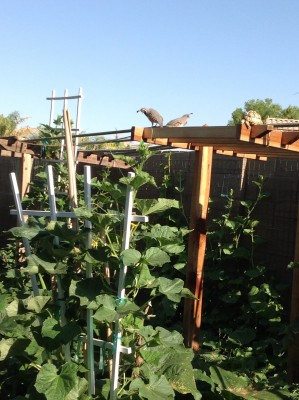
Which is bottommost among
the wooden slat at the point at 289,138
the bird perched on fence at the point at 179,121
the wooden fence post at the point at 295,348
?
the wooden fence post at the point at 295,348

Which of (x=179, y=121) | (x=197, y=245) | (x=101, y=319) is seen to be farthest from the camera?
(x=179, y=121)

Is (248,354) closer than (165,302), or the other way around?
(248,354)

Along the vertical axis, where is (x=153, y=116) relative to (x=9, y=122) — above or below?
below

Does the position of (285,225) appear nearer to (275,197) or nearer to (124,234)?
(275,197)

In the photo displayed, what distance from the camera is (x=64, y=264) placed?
357 centimetres

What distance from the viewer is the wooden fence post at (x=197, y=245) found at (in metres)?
5.46

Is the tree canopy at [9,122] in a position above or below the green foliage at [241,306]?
above

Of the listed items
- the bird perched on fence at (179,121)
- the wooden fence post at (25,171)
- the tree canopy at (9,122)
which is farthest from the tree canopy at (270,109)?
the bird perched on fence at (179,121)

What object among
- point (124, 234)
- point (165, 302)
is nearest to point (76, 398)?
point (124, 234)

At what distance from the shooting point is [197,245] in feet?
18.1

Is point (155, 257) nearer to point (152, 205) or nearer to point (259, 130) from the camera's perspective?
point (152, 205)

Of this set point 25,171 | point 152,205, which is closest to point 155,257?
point 152,205

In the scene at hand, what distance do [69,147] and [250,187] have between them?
10.0ft

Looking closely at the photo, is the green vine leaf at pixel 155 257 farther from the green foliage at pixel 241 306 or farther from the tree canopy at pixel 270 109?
the tree canopy at pixel 270 109
